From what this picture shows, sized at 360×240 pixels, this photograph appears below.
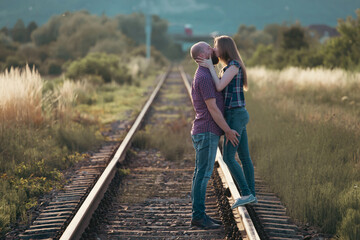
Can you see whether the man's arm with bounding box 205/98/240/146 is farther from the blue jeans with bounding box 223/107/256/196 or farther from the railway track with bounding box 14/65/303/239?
the railway track with bounding box 14/65/303/239

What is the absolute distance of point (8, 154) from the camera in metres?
6.48

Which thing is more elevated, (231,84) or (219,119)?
(231,84)

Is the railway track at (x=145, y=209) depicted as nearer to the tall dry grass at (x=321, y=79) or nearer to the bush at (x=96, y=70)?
the tall dry grass at (x=321, y=79)

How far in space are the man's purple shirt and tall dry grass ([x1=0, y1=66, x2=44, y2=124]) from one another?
465cm

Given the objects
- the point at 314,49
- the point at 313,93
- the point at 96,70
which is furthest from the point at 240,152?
the point at 314,49

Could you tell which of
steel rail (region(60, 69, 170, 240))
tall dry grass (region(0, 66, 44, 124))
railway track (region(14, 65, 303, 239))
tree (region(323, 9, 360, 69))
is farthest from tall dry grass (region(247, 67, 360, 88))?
tall dry grass (region(0, 66, 44, 124))


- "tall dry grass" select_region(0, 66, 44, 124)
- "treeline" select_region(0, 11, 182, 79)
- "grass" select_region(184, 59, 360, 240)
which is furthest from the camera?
"treeline" select_region(0, 11, 182, 79)

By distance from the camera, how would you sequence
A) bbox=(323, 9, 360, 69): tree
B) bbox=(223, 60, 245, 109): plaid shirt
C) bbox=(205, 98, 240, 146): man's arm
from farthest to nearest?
bbox=(323, 9, 360, 69): tree → bbox=(223, 60, 245, 109): plaid shirt → bbox=(205, 98, 240, 146): man's arm

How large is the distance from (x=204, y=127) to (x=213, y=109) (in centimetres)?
25

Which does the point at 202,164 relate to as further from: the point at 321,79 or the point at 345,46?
the point at 345,46

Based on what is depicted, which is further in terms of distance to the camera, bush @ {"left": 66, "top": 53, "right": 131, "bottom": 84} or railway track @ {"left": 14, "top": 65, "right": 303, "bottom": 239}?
bush @ {"left": 66, "top": 53, "right": 131, "bottom": 84}

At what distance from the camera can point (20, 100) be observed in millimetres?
7902

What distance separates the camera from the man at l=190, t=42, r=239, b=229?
3.96 metres

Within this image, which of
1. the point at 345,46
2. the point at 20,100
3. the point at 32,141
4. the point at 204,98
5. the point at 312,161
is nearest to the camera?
the point at 204,98
